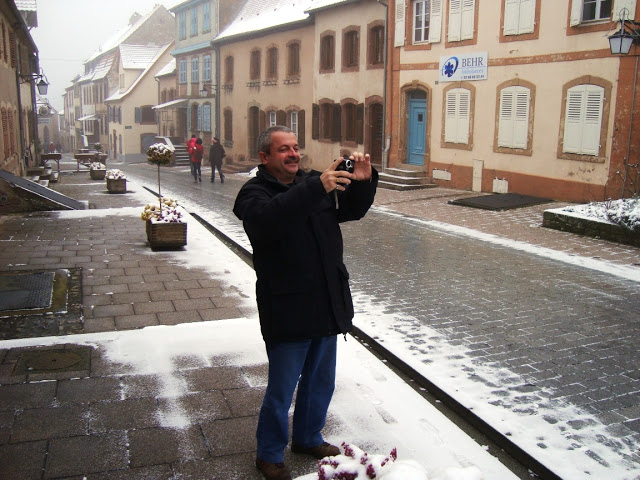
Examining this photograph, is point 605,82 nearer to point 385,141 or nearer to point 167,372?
point 385,141

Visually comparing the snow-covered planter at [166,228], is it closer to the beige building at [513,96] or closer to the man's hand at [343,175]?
the man's hand at [343,175]

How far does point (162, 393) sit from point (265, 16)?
29724 mm

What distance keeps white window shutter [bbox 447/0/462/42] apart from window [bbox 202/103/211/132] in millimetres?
21516

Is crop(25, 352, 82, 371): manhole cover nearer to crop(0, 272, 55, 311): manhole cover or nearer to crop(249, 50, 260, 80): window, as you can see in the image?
crop(0, 272, 55, 311): manhole cover

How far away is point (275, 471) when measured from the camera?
354 centimetres

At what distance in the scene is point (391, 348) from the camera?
5836 mm

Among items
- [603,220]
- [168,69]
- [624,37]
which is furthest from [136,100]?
[603,220]

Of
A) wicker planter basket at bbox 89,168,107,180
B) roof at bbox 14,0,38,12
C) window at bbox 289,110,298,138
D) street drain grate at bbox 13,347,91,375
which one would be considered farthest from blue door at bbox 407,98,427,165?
roof at bbox 14,0,38,12

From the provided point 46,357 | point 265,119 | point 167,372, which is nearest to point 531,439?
point 167,372

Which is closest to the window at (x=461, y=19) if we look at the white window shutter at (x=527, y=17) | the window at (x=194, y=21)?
the white window shutter at (x=527, y=17)

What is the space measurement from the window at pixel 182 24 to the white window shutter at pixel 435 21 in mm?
24997

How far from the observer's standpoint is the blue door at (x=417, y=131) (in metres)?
21.0

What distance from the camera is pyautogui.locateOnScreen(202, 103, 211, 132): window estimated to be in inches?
1501

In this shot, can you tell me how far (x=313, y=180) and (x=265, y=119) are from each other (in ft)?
96.7
